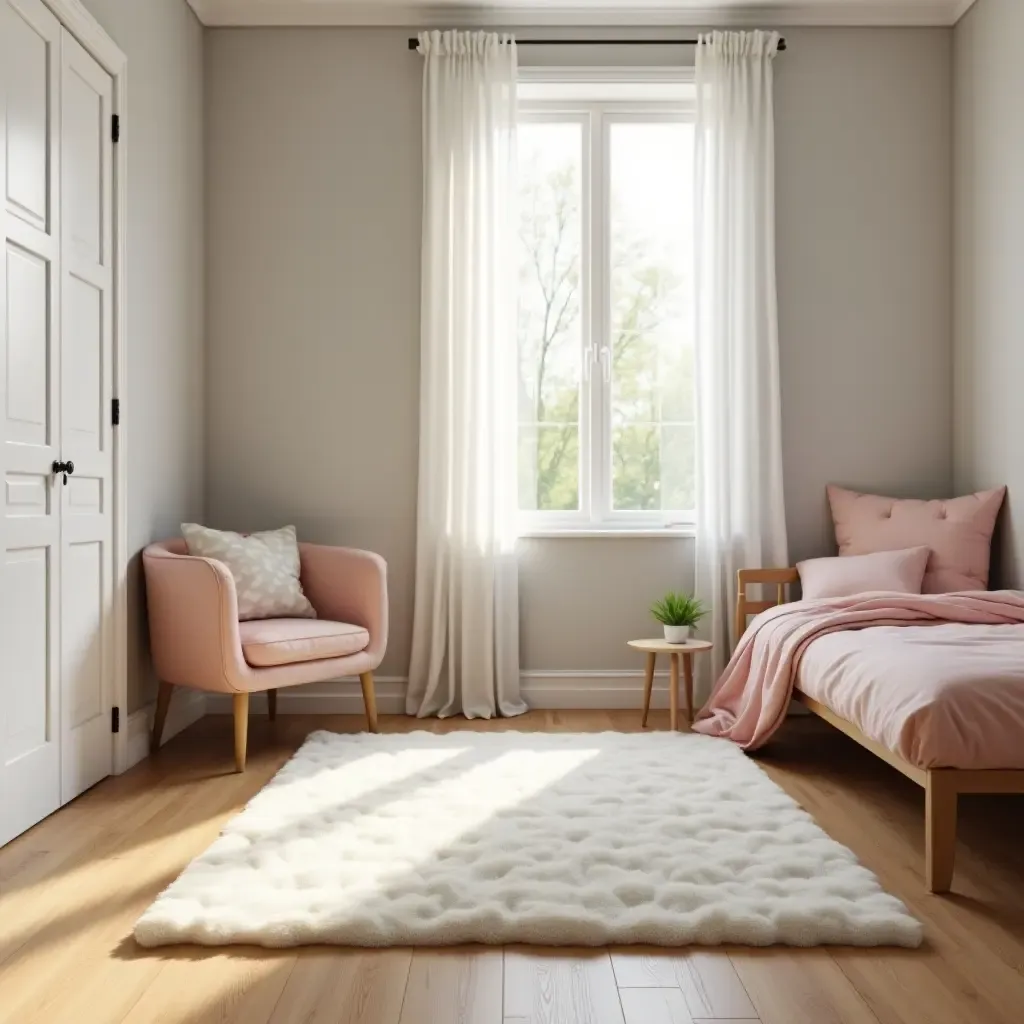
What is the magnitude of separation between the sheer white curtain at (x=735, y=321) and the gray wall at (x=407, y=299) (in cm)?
14

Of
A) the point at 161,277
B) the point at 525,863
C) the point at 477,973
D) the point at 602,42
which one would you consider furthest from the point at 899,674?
the point at 602,42

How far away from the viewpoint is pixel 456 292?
4.50 m

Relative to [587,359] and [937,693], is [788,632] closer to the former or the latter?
[937,693]

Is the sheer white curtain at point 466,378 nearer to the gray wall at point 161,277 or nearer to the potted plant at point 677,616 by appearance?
the potted plant at point 677,616

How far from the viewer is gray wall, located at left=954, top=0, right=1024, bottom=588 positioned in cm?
405

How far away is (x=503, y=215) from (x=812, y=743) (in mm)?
2518

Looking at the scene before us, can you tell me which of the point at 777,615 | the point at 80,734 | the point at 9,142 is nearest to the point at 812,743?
the point at 777,615

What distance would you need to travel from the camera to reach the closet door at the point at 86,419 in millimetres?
3113

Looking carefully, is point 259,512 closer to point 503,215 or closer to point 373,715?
point 373,715

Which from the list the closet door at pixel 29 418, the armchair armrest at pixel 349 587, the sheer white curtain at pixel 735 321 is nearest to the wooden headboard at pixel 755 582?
the sheer white curtain at pixel 735 321

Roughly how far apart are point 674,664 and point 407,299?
6.37 feet

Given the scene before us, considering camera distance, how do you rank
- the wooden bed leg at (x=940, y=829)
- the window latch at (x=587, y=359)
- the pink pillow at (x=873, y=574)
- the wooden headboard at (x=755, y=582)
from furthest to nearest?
the window latch at (x=587, y=359) → the wooden headboard at (x=755, y=582) → the pink pillow at (x=873, y=574) → the wooden bed leg at (x=940, y=829)

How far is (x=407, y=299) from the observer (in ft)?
15.1

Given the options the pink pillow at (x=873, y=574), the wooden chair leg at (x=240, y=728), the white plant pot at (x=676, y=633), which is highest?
the pink pillow at (x=873, y=574)
